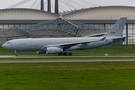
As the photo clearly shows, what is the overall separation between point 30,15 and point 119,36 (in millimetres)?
42935

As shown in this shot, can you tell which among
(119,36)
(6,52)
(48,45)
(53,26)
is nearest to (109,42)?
(119,36)

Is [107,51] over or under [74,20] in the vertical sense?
under

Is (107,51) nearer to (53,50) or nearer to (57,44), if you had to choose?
(57,44)

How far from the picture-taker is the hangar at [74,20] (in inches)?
3792

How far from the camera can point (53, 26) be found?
96.3 metres

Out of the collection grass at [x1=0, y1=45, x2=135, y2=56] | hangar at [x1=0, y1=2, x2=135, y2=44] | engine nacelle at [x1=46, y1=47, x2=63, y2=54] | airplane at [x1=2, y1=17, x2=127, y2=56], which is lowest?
grass at [x1=0, y1=45, x2=135, y2=56]

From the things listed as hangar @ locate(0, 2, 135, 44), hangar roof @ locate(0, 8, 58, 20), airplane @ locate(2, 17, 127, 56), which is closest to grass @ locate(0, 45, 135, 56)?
airplane @ locate(2, 17, 127, 56)

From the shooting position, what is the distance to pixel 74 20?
357ft

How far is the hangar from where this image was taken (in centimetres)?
A: 9631
